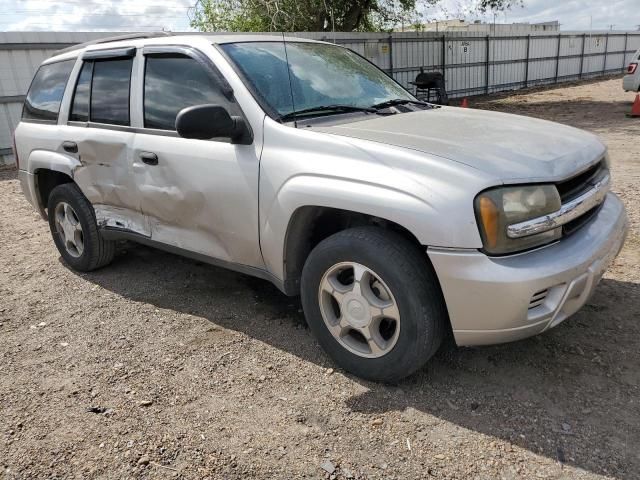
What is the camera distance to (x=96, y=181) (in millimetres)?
4207

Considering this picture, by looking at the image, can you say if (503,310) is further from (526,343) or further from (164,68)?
(164,68)

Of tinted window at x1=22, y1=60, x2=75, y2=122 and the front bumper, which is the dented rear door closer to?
tinted window at x1=22, y1=60, x2=75, y2=122

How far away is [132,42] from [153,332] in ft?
6.84

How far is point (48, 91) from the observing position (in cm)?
474

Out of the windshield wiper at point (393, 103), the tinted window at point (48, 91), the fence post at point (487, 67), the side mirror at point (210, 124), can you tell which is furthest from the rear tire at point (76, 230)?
the fence post at point (487, 67)

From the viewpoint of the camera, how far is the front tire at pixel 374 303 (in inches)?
104

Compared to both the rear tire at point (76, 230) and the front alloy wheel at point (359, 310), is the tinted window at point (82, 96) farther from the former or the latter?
the front alloy wheel at point (359, 310)

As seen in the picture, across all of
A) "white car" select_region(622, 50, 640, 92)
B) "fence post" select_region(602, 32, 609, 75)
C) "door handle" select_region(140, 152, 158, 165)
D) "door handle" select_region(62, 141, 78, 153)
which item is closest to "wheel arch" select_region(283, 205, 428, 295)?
"door handle" select_region(140, 152, 158, 165)

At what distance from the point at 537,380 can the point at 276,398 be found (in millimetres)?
1383

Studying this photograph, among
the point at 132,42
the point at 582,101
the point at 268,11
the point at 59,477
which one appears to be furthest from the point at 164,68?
the point at 582,101

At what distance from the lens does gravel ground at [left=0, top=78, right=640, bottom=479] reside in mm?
2457

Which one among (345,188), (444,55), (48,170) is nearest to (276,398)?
(345,188)

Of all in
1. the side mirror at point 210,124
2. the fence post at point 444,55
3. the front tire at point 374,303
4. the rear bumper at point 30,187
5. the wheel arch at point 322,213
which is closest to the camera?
the wheel arch at point 322,213

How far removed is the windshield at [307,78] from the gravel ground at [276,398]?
4.83 ft
